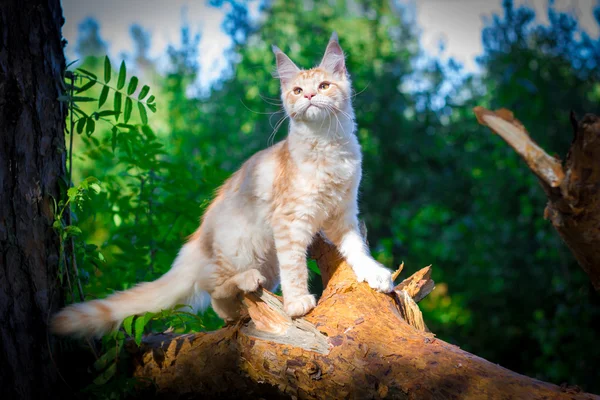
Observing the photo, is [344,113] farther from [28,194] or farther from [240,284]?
[28,194]

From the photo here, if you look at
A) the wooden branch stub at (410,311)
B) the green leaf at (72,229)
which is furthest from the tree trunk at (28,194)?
the wooden branch stub at (410,311)

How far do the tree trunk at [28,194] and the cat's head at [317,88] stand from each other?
1.00 meters

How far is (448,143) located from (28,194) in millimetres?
5071

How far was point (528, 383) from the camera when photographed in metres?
1.42

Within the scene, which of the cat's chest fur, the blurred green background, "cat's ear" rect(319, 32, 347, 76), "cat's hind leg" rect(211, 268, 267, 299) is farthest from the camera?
the blurred green background

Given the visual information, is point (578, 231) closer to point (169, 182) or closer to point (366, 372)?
point (366, 372)

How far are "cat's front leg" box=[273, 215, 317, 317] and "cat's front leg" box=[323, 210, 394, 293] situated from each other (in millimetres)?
157

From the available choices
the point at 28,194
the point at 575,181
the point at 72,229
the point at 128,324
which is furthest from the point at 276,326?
the point at 575,181

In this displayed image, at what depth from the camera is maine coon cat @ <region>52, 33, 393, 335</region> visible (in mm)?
2266

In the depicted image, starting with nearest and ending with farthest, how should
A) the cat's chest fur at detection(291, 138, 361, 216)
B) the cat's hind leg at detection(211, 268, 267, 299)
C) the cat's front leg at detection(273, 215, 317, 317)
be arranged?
the cat's hind leg at detection(211, 268, 267, 299) < the cat's front leg at detection(273, 215, 317, 317) < the cat's chest fur at detection(291, 138, 361, 216)

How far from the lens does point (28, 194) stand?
1.88 meters

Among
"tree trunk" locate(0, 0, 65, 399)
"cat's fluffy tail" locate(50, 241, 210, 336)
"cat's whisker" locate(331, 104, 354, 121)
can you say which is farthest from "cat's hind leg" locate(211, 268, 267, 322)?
"cat's whisker" locate(331, 104, 354, 121)

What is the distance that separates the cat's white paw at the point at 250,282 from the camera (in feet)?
6.66

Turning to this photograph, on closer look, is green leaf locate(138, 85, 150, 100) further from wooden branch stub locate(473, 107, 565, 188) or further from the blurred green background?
the blurred green background
